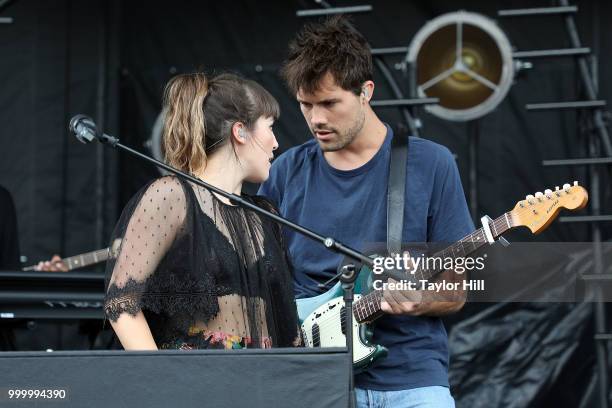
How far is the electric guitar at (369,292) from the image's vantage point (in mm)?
3260

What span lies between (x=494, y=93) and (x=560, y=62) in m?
0.61

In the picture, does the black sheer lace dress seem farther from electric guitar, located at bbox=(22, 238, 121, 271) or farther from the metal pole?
the metal pole

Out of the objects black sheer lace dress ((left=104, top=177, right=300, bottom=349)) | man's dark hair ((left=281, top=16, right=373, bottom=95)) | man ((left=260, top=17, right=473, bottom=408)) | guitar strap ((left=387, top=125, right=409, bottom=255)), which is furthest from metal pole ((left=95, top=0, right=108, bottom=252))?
black sheer lace dress ((left=104, top=177, right=300, bottom=349))

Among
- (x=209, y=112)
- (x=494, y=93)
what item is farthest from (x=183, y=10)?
(x=209, y=112)

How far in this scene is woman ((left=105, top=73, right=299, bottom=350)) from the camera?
2.72m

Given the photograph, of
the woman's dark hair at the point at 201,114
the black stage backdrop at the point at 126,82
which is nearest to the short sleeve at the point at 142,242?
the woman's dark hair at the point at 201,114

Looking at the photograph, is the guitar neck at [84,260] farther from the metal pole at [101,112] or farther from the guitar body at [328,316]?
the guitar body at [328,316]

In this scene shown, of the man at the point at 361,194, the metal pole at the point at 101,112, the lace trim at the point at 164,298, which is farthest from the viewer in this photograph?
the metal pole at the point at 101,112

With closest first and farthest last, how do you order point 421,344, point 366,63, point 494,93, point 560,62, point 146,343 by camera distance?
point 146,343
point 421,344
point 366,63
point 494,93
point 560,62

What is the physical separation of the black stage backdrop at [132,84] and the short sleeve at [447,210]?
2.66m

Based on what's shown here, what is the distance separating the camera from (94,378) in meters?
2.32

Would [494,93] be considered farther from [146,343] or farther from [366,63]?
[146,343]

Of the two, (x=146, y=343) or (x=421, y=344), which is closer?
(x=146, y=343)

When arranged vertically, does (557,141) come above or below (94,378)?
above
